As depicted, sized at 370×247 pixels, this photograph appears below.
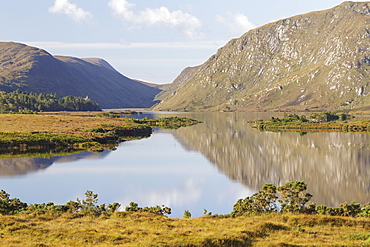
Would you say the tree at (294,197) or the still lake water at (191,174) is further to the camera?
the still lake water at (191,174)

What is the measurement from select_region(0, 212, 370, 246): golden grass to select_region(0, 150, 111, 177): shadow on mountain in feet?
154

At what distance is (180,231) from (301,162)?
69.2m

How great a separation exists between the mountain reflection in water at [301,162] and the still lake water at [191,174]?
5.7 inches

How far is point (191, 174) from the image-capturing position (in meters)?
86.2

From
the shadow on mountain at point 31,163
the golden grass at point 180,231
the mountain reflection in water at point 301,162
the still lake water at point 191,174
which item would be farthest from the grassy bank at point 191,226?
the shadow on mountain at point 31,163

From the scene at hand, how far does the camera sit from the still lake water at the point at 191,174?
211 feet

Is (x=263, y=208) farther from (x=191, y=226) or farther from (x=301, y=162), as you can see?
(x=301, y=162)

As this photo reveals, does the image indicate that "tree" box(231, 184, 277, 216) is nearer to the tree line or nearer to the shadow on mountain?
the tree line

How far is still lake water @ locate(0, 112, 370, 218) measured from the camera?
211ft

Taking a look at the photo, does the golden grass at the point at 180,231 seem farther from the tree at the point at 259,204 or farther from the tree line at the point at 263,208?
the tree at the point at 259,204

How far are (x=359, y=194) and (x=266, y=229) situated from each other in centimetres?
3627

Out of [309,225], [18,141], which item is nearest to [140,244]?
[309,225]

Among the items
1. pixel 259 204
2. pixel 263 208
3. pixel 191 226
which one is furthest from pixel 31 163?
pixel 191 226

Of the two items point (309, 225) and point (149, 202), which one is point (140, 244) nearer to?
point (309, 225)
